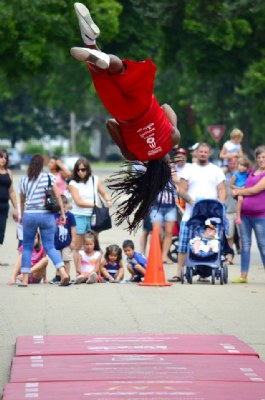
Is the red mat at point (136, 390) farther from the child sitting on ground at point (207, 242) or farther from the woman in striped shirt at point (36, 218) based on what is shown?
the child sitting on ground at point (207, 242)

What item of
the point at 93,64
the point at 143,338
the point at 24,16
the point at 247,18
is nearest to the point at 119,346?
the point at 143,338

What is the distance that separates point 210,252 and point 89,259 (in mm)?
1758

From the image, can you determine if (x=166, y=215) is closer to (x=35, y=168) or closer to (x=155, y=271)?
(x=155, y=271)

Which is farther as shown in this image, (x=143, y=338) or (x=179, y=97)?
(x=179, y=97)

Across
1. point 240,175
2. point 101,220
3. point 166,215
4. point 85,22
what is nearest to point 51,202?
point 101,220

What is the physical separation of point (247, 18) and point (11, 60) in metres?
7.13

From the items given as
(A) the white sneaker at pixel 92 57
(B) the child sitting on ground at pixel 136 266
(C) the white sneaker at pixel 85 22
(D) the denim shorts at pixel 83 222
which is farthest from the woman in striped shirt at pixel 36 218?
(A) the white sneaker at pixel 92 57

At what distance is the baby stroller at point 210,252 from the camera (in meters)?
17.5

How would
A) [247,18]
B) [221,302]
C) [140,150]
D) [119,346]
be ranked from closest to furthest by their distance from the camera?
[140,150], [119,346], [221,302], [247,18]

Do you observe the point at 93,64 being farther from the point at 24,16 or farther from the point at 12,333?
the point at 24,16

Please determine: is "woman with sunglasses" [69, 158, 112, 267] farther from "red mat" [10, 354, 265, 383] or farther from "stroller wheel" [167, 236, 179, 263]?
"red mat" [10, 354, 265, 383]

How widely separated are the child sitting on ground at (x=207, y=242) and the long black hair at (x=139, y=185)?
21.1ft

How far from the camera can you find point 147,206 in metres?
10.8

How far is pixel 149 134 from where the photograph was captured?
984 centimetres
